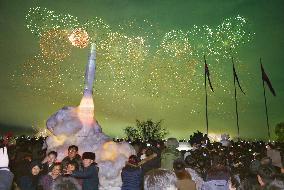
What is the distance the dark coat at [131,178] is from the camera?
8.76 meters

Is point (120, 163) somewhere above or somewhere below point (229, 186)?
above

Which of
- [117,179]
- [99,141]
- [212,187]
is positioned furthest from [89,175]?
[99,141]

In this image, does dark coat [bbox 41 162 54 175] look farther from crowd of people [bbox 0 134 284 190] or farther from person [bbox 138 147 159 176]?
person [bbox 138 147 159 176]

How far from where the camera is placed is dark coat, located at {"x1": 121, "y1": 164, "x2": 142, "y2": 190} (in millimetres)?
8758

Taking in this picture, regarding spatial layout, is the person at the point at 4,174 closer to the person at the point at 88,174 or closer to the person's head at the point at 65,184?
the person's head at the point at 65,184

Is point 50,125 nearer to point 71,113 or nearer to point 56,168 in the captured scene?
point 71,113

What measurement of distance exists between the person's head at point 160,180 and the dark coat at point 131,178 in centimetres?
275

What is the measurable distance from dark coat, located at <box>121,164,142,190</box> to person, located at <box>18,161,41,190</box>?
2122 millimetres

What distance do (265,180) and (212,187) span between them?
1.24 metres

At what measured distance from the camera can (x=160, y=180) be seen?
6.01 meters

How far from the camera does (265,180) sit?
245 inches

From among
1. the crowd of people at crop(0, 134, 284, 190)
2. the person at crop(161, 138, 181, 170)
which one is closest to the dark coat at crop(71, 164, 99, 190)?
the crowd of people at crop(0, 134, 284, 190)

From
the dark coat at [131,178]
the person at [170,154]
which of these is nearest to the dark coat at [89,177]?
the dark coat at [131,178]

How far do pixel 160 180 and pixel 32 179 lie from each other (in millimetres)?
4022
